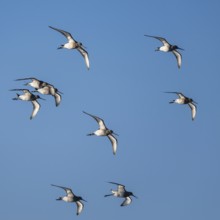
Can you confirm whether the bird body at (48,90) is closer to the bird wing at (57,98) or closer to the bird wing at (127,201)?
the bird wing at (57,98)

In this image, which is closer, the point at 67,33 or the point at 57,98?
the point at 67,33

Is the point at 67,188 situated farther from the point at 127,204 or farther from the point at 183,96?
the point at 183,96

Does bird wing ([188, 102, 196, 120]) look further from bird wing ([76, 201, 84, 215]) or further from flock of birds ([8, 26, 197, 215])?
bird wing ([76, 201, 84, 215])

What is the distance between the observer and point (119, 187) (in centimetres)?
8288

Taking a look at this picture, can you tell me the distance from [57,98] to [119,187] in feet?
39.6

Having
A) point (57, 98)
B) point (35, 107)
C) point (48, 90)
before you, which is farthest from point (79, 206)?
point (48, 90)

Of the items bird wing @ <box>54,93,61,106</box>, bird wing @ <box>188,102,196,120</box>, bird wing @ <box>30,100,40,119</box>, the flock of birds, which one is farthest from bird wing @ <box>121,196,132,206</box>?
bird wing @ <box>30,100,40,119</box>

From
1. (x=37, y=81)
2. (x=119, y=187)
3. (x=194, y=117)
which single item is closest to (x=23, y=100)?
(x=37, y=81)

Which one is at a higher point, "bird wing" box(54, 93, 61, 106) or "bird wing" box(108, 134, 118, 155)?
"bird wing" box(54, 93, 61, 106)

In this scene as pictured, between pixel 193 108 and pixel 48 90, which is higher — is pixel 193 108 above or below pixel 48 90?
below

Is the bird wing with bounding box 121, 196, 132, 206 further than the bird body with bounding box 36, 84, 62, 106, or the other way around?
the bird wing with bounding box 121, 196, 132, 206

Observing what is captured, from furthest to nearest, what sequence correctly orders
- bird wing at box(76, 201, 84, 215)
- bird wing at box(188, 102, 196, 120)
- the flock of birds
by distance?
bird wing at box(76, 201, 84, 215) → bird wing at box(188, 102, 196, 120) → the flock of birds

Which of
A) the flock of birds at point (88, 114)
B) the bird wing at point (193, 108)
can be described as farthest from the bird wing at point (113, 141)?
the bird wing at point (193, 108)

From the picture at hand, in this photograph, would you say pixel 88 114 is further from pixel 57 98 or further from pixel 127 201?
pixel 127 201
